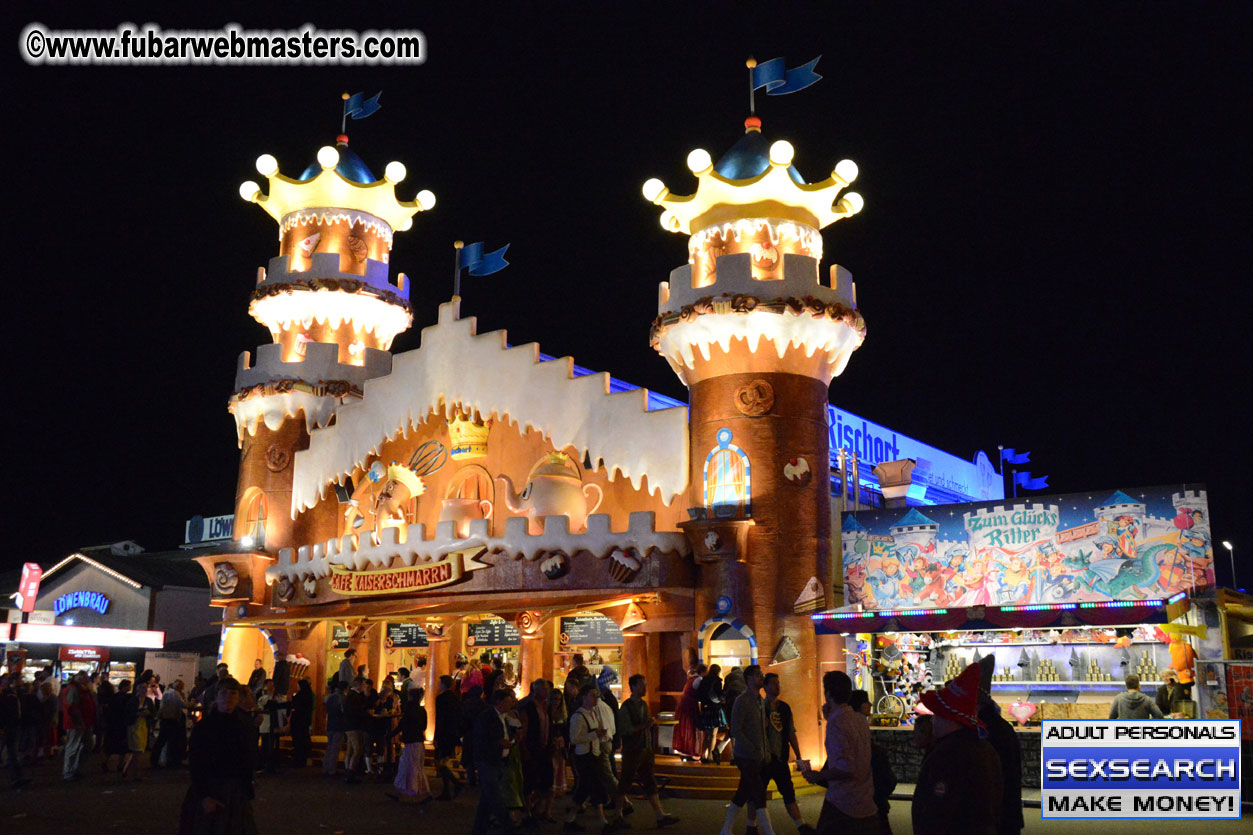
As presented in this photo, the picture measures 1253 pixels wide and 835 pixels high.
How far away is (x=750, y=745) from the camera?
12.0 meters

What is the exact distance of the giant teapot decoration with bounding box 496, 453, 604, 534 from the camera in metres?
23.5

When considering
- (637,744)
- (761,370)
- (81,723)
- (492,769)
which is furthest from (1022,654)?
(81,723)

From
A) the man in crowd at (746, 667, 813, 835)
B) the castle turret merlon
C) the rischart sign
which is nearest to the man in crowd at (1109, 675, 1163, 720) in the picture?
the man in crowd at (746, 667, 813, 835)

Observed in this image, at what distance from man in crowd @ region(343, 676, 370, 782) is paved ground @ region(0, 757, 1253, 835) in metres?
0.34

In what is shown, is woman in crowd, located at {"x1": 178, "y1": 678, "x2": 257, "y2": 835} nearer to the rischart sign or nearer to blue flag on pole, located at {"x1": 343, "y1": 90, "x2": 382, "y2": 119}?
the rischart sign

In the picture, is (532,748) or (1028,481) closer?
(532,748)

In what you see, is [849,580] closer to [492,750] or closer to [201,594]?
[492,750]

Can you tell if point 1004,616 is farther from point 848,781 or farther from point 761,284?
point 848,781

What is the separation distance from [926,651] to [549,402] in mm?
9192

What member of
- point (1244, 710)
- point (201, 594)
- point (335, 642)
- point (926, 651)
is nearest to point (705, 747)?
point (926, 651)

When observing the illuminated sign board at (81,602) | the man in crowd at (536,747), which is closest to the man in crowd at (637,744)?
the man in crowd at (536,747)

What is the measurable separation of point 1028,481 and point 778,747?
3688cm

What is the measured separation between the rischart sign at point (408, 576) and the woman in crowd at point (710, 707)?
6.81 m

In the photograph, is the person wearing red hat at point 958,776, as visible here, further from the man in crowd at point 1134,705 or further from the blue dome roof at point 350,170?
A: the blue dome roof at point 350,170
